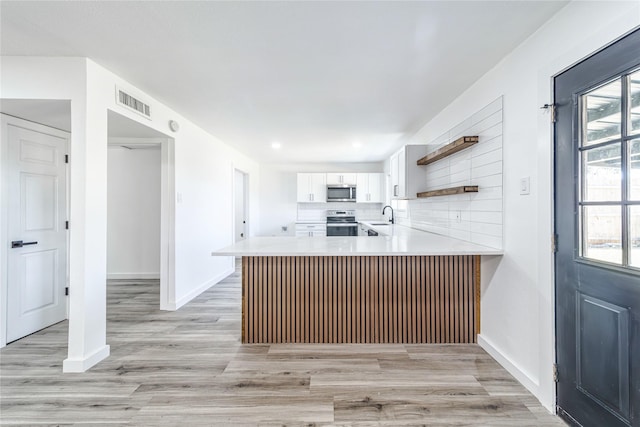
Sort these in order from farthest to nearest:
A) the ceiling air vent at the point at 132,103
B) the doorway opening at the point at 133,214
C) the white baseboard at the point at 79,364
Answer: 1. the doorway opening at the point at 133,214
2. the ceiling air vent at the point at 132,103
3. the white baseboard at the point at 79,364

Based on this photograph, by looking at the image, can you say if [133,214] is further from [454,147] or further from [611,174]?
[611,174]

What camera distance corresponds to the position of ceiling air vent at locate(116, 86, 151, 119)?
2443 millimetres

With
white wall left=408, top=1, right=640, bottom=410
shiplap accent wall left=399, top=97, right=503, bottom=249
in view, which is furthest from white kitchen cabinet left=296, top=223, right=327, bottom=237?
white wall left=408, top=1, right=640, bottom=410

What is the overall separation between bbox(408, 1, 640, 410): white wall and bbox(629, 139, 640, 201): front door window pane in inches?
16.6

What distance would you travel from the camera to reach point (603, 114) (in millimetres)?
1379

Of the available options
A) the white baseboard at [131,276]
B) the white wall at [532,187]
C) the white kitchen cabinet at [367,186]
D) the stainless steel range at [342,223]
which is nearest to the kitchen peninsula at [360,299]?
the white wall at [532,187]

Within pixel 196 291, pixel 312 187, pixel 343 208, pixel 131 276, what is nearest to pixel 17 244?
pixel 196 291

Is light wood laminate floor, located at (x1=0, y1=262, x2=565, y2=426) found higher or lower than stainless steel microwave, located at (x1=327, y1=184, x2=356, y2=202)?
lower

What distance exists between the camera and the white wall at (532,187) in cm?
151

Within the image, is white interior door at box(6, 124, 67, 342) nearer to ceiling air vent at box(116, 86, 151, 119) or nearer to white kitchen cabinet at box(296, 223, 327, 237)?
ceiling air vent at box(116, 86, 151, 119)

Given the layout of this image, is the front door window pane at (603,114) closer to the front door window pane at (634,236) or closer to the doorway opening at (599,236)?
the doorway opening at (599,236)

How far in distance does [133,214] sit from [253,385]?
164 inches

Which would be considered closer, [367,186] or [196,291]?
[196,291]

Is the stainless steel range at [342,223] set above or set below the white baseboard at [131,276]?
above
